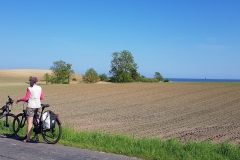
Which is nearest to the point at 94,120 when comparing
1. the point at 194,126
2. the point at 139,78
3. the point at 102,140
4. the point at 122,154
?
the point at 194,126

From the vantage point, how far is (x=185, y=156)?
7156 mm

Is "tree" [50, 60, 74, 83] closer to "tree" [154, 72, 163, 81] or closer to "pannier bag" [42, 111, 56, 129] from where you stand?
"tree" [154, 72, 163, 81]

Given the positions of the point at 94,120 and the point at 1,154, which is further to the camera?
the point at 94,120

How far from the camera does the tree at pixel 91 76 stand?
324 feet

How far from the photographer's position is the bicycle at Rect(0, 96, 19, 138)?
988 cm

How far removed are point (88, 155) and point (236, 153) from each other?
357cm

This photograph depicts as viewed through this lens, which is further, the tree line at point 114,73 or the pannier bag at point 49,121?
the tree line at point 114,73

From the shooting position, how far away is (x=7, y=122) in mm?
10352

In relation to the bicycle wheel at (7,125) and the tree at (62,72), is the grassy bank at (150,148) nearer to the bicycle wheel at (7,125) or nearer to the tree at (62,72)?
the bicycle wheel at (7,125)

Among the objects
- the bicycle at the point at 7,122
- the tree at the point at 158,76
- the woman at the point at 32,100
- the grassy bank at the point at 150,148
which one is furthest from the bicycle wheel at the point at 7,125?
the tree at the point at 158,76

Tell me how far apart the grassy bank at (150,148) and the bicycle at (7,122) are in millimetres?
1780

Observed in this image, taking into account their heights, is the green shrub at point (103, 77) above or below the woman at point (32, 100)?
above

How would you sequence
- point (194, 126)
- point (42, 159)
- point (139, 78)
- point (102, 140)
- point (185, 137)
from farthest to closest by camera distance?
point (139, 78), point (194, 126), point (185, 137), point (102, 140), point (42, 159)

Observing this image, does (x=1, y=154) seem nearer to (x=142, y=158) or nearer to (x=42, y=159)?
(x=42, y=159)
